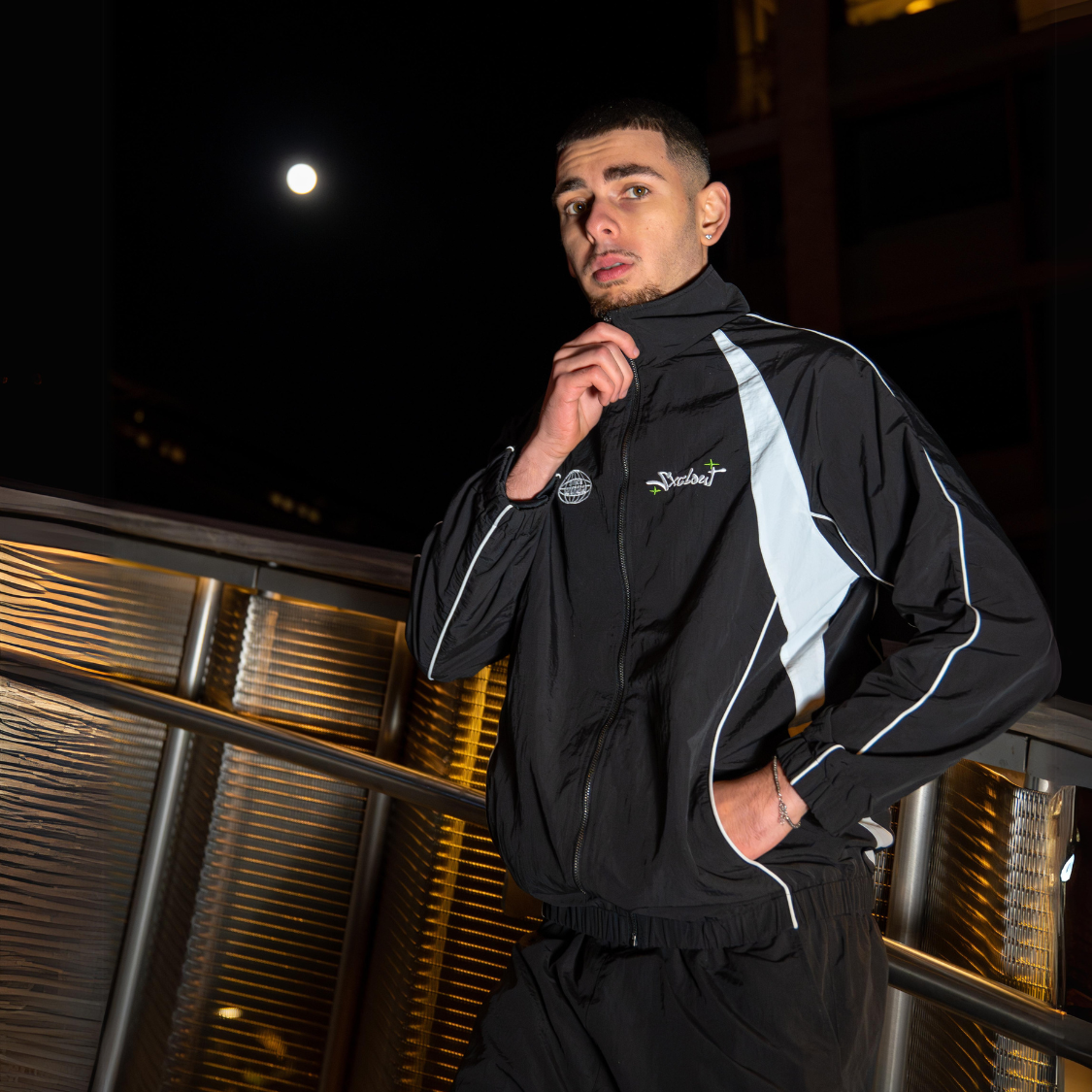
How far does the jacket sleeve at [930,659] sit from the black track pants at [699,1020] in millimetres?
169

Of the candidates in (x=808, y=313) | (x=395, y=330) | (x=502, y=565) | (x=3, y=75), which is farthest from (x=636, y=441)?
(x=395, y=330)

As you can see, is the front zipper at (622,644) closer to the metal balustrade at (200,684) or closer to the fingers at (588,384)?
the fingers at (588,384)

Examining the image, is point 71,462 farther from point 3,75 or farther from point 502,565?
point 502,565

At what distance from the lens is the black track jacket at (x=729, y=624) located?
3.50ft

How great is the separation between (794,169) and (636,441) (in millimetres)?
11167

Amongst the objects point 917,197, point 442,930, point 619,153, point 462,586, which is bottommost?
point 442,930

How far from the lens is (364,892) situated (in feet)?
6.12

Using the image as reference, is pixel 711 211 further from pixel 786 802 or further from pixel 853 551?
pixel 786 802

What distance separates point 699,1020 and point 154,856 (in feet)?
3.90

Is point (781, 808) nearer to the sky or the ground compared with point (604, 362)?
nearer to the ground

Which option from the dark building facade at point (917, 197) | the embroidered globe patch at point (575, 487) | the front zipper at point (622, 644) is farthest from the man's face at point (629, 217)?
the dark building facade at point (917, 197)

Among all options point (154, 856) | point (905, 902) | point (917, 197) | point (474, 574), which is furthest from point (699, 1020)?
point (917, 197)

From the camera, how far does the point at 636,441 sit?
130 cm

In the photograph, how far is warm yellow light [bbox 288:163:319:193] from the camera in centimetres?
1212
